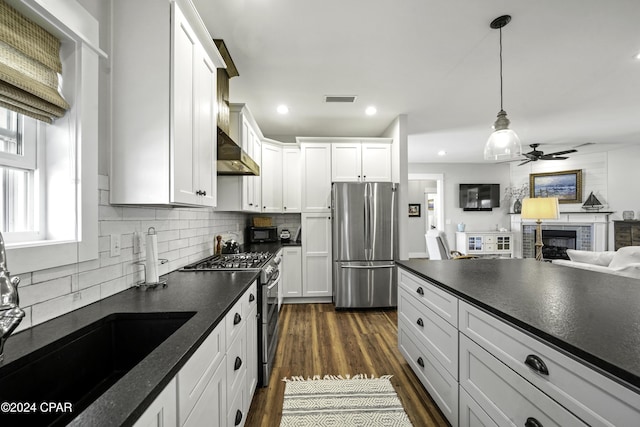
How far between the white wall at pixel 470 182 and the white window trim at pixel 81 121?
7024mm

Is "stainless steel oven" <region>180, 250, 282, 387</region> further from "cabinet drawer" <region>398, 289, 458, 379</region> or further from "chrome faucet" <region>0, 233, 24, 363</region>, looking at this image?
"chrome faucet" <region>0, 233, 24, 363</region>

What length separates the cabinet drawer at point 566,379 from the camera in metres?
0.71

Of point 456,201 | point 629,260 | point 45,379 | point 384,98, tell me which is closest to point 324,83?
point 384,98

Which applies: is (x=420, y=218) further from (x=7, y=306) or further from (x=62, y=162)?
(x=7, y=306)

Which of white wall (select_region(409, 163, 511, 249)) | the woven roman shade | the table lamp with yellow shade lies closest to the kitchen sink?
the woven roman shade

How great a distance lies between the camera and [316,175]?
156 inches

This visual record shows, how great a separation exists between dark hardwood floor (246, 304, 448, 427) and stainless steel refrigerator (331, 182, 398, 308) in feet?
0.95

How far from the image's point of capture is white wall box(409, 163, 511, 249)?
717 cm

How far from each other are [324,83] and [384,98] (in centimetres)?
82

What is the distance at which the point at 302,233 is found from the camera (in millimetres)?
3920

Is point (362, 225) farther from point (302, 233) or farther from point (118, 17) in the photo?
point (118, 17)

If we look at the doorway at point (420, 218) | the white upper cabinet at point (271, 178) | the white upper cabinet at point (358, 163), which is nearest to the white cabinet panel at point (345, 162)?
the white upper cabinet at point (358, 163)

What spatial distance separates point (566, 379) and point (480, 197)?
715 centimetres

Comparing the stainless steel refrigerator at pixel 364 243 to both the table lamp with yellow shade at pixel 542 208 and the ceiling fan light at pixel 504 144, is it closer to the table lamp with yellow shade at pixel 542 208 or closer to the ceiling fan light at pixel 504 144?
the ceiling fan light at pixel 504 144
